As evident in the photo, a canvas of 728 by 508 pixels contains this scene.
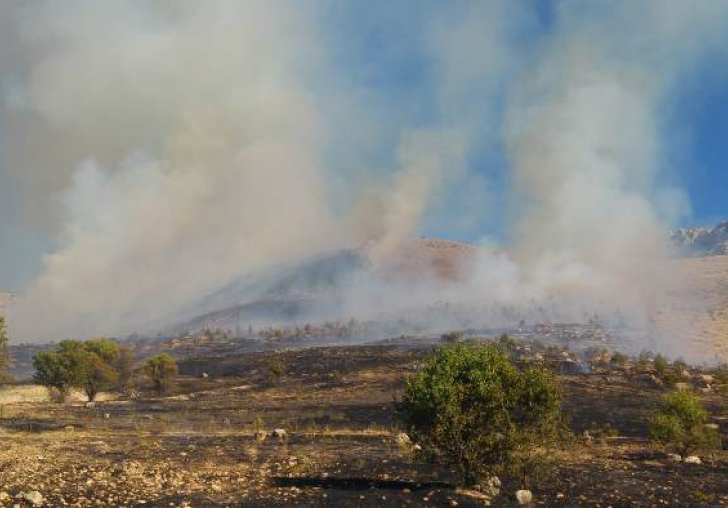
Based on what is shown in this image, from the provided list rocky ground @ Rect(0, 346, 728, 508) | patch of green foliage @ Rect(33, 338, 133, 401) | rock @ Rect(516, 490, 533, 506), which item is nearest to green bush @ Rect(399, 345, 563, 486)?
rock @ Rect(516, 490, 533, 506)

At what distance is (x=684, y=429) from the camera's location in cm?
3494

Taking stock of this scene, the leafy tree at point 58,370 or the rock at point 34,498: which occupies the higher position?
the leafy tree at point 58,370

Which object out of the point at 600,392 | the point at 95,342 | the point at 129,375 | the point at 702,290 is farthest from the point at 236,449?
the point at 702,290

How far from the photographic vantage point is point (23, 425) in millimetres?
43406

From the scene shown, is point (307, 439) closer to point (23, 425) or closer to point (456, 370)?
Result: point (456, 370)

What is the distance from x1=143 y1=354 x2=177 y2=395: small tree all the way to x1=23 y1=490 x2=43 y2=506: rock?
64.9m

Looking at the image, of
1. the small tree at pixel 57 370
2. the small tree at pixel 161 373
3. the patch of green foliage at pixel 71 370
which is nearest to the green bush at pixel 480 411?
the small tree at pixel 57 370

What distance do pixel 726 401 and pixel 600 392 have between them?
41.4 ft

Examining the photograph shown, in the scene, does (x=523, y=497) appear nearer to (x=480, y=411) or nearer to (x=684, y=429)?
(x=480, y=411)

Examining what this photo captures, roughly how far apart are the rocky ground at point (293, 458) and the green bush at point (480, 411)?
1623 millimetres

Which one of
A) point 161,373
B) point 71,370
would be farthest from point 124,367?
point 71,370

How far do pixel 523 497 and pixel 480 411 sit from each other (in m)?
3.59

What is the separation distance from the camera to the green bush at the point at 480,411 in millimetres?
21062

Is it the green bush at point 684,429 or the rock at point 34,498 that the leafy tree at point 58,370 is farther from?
the green bush at point 684,429
